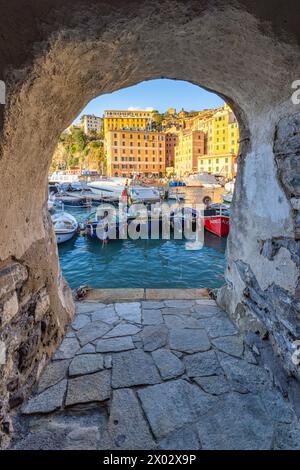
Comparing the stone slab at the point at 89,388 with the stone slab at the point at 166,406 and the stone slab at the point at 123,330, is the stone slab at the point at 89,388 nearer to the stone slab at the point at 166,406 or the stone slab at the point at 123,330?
the stone slab at the point at 166,406

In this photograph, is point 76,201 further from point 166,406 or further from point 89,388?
point 166,406

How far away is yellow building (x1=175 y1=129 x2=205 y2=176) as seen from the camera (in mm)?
60312

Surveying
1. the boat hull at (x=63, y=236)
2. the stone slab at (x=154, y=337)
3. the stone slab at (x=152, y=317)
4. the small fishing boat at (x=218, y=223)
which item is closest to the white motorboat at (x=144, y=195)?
the small fishing boat at (x=218, y=223)

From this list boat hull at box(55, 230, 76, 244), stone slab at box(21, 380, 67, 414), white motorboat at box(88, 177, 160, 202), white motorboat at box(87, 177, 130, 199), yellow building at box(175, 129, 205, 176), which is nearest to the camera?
stone slab at box(21, 380, 67, 414)

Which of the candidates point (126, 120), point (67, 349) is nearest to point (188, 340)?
point (67, 349)

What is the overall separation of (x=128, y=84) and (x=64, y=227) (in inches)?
488

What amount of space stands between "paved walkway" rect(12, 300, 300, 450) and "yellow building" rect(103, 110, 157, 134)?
7464cm

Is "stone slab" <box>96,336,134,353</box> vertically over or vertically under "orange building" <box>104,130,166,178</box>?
under

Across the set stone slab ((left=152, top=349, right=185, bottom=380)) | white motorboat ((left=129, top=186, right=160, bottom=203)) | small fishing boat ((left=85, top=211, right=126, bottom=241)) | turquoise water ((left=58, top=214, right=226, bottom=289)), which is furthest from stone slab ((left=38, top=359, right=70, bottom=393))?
white motorboat ((left=129, top=186, right=160, bottom=203))

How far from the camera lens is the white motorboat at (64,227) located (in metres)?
13.3

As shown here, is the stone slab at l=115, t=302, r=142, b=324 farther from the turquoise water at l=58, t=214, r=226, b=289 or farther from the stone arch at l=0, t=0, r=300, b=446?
the turquoise water at l=58, t=214, r=226, b=289

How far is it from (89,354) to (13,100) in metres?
2.33

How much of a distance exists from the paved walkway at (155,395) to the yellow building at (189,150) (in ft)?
190

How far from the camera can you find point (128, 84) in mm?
2348
